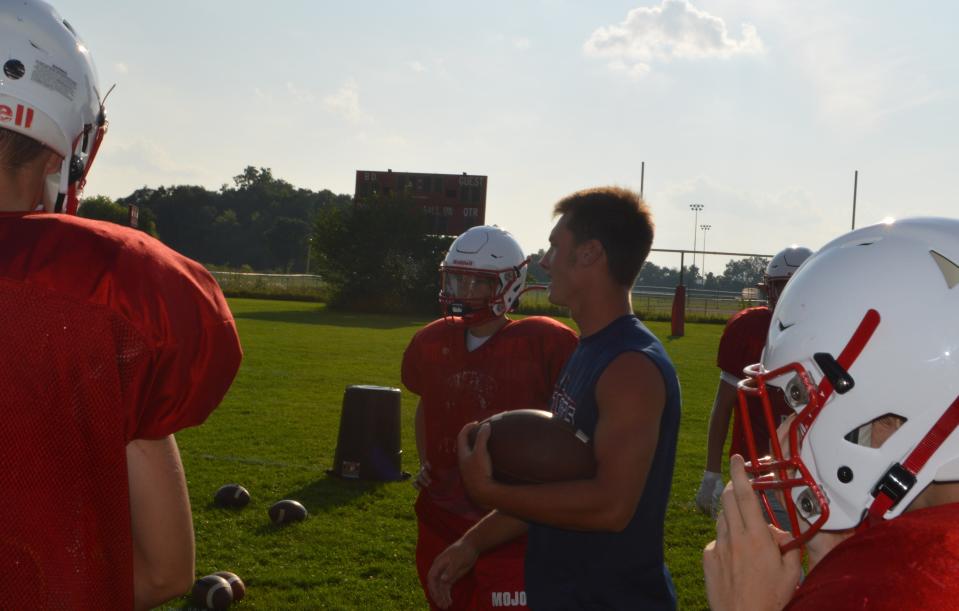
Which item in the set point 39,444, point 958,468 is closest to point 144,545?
point 39,444

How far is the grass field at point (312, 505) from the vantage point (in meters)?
5.30

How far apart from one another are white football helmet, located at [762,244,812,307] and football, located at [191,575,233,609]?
3.81 m

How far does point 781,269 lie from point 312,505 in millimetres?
4163

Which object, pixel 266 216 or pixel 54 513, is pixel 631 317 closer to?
pixel 54 513

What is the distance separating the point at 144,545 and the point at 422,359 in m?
2.68

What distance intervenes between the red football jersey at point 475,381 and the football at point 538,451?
1.28 m

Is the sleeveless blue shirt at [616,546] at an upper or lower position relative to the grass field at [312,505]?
upper

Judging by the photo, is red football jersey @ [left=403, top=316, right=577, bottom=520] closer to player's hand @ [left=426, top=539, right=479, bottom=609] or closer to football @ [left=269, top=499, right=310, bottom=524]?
player's hand @ [left=426, top=539, right=479, bottom=609]

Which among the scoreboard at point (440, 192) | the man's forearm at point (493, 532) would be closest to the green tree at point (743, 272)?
the scoreboard at point (440, 192)

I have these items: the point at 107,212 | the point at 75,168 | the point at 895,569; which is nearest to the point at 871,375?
the point at 895,569

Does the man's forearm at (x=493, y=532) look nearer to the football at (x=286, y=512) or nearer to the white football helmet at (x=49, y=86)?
the white football helmet at (x=49, y=86)

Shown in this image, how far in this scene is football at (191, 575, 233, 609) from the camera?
15.5ft

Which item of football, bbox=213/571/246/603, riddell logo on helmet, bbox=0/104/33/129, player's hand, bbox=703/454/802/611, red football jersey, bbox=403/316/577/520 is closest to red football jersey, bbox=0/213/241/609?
riddell logo on helmet, bbox=0/104/33/129

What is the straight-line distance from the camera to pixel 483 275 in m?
4.30
